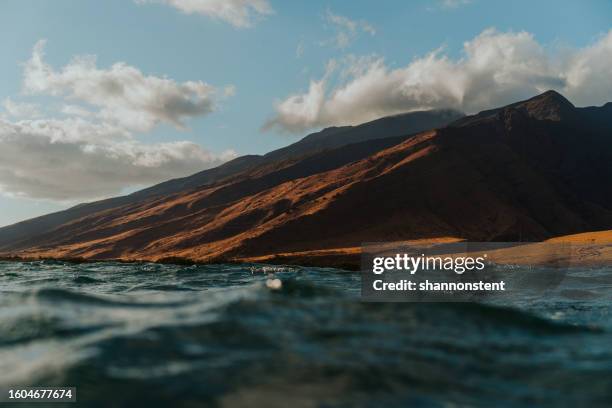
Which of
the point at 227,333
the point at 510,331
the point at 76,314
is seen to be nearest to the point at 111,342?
the point at 227,333

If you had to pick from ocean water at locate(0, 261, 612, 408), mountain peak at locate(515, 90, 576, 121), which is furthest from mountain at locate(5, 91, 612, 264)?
ocean water at locate(0, 261, 612, 408)

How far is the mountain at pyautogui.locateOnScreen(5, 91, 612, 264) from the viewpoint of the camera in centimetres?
9556

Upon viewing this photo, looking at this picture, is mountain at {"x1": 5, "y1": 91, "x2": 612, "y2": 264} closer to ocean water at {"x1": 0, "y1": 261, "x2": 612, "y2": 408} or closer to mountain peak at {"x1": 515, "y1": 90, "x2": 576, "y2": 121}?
mountain peak at {"x1": 515, "y1": 90, "x2": 576, "y2": 121}

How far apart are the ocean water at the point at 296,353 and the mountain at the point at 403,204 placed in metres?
50.5

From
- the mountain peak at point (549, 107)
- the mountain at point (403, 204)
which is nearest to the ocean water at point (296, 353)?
the mountain at point (403, 204)

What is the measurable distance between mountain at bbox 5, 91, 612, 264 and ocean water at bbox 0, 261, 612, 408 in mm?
50505

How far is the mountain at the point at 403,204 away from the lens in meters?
95.6

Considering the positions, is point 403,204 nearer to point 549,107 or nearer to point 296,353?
point 296,353

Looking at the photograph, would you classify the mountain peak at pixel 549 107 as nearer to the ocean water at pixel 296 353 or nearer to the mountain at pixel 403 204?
the mountain at pixel 403 204

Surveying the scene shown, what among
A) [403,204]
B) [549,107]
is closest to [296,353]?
[403,204]

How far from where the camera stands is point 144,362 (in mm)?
5953

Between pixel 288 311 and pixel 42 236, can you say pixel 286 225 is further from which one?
pixel 42 236

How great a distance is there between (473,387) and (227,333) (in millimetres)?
3379

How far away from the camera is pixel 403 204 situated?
343ft
